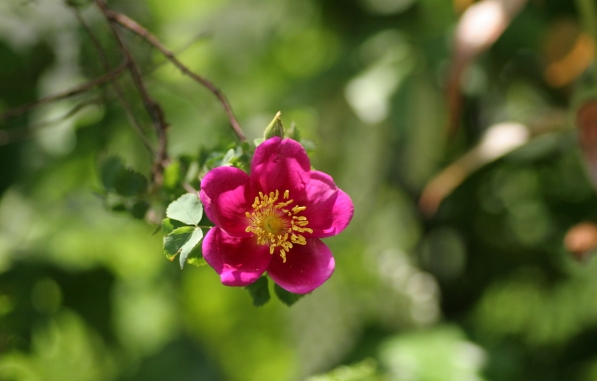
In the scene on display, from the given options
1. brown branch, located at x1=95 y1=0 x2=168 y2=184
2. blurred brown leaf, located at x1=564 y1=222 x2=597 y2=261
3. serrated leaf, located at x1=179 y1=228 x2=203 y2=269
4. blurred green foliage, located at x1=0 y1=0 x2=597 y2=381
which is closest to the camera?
serrated leaf, located at x1=179 y1=228 x2=203 y2=269

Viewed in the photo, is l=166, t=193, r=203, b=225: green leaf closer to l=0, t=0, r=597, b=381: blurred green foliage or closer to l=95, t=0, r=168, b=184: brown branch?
l=95, t=0, r=168, b=184: brown branch

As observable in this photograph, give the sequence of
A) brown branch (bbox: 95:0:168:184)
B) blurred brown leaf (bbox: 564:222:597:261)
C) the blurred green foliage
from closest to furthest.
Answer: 1. brown branch (bbox: 95:0:168:184)
2. blurred brown leaf (bbox: 564:222:597:261)
3. the blurred green foliage

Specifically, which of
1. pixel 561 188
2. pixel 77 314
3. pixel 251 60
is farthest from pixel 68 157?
pixel 561 188

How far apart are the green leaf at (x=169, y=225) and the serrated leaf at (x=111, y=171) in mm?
101

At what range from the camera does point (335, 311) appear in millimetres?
766

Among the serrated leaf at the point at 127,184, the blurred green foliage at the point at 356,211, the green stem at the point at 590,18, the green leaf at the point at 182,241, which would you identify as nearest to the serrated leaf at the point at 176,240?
the green leaf at the point at 182,241

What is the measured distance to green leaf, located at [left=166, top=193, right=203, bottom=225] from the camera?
0.27 m

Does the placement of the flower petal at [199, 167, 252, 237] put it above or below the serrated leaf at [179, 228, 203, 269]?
above

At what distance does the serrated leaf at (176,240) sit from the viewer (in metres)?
0.26

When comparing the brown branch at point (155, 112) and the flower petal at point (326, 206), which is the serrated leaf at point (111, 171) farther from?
the flower petal at point (326, 206)

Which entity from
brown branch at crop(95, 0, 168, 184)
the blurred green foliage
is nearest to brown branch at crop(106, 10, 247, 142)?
brown branch at crop(95, 0, 168, 184)

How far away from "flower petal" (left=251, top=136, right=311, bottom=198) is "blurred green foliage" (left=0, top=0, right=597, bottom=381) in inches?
15.2

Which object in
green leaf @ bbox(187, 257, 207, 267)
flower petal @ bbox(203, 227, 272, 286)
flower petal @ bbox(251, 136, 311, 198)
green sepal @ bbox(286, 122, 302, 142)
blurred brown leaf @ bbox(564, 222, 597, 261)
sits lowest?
green leaf @ bbox(187, 257, 207, 267)

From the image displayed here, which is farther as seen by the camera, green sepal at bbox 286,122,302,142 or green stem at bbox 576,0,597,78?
green stem at bbox 576,0,597,78
